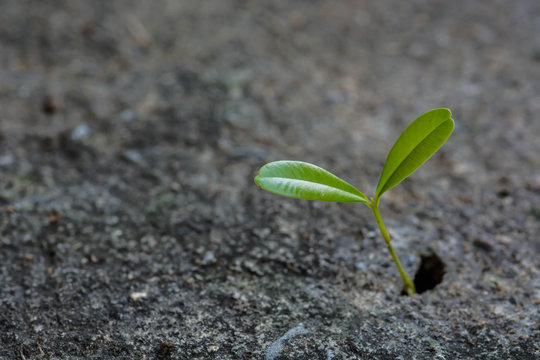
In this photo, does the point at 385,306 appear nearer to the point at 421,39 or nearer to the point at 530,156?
the point at 530,156

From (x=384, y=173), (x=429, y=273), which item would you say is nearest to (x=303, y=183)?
(x=384, y=173)

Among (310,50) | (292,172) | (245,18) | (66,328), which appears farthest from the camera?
(245,18)

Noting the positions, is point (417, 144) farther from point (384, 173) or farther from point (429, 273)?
point (429, 273)

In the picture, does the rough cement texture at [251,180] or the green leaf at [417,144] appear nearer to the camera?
the green leaf at [417,144]

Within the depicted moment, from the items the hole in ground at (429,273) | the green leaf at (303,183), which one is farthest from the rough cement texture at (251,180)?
the green leaf at (303,183)

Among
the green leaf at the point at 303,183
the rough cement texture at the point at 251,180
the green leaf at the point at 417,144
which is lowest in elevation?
the rough cement texture at the point at 251,180

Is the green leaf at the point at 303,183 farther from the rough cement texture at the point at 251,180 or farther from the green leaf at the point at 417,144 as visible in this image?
the rough cement texture at the point at 251,180

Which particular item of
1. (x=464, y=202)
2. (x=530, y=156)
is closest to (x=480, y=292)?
(x=464, y=202)

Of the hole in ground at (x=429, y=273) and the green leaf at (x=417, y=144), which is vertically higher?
the green leaf at (x=417, y=144)
